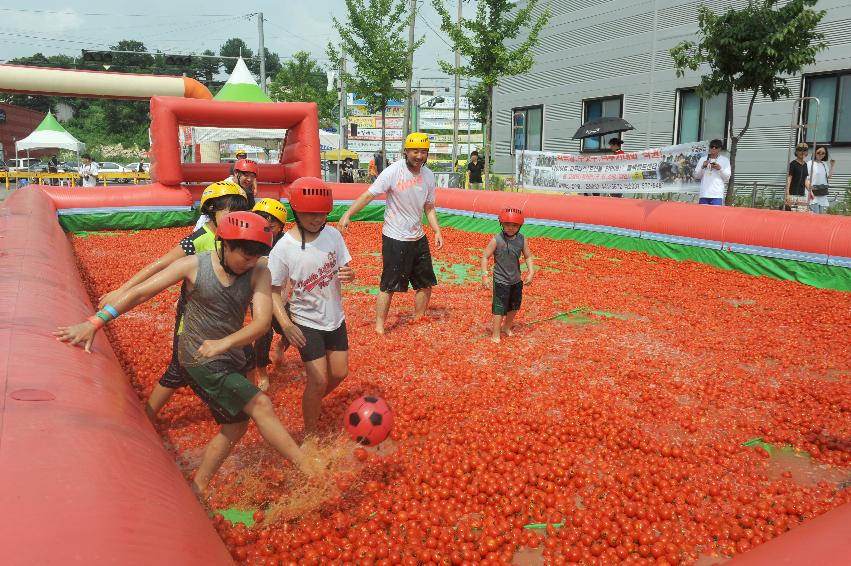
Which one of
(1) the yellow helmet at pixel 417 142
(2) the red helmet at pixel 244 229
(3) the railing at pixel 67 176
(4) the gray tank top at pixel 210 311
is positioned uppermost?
(1) the yellow helmet at pixel 417 142

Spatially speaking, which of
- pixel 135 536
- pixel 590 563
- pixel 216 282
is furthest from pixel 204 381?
pixel 590 563

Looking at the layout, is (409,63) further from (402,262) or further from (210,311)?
(210,311)

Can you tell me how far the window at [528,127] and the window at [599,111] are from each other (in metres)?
2.47

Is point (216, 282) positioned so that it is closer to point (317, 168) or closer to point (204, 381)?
point (204, 381)

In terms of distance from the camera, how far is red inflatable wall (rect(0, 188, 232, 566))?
201 cm

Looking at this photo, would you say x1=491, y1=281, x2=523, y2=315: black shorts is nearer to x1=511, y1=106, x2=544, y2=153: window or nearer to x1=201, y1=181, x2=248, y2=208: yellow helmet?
x1=201, y1=181, x2=248, y2=208: yellow helmet

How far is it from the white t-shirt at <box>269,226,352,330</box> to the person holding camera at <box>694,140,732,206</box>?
11.0 meters

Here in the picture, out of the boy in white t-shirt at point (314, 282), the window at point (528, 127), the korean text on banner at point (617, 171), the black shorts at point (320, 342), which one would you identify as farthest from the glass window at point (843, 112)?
the black shorts at point (320, 342)

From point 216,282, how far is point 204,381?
56cm

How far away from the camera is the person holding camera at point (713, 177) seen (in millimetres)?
13195

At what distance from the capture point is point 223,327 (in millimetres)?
3705

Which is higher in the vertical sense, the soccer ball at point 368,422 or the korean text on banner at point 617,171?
the korean text on banner at point 617,171

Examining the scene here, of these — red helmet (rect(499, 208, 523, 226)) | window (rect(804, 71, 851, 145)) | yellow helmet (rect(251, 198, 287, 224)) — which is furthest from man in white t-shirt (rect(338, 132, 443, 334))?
window (rect(804, 71, 851, 145))

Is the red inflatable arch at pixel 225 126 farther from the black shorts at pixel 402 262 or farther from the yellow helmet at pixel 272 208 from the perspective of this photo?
the yellow helmet at pixel 272 208
